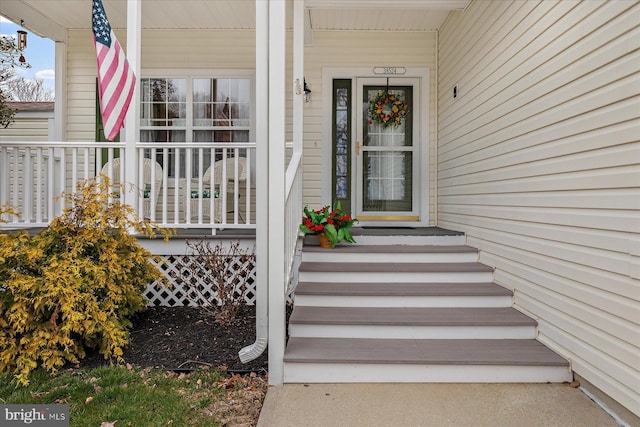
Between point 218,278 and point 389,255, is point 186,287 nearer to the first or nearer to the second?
point 218,278

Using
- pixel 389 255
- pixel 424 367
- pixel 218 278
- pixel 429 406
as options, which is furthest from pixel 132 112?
pixel 429 406

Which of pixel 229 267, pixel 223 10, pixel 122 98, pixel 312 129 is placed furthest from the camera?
pixel 312 129

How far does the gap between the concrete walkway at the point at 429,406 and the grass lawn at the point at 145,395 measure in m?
0.21

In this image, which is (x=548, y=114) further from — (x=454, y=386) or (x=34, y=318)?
(x=34, y=318)

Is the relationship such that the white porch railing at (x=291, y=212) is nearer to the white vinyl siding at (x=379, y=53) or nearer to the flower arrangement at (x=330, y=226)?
the flower arrangement at (x=330, y=226)

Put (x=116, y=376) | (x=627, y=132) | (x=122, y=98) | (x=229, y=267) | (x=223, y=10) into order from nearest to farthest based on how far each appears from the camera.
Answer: (x=627, y=132) → (x=116, y=376) → (x=122, y=98) → (x=229, y=267) → (x=223, y=10)

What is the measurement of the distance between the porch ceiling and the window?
2.42ft

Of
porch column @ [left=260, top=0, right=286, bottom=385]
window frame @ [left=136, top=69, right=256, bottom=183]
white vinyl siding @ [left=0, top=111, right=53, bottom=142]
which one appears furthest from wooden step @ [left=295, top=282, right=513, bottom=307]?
white vinyl siding @ [left=0, top=111, right=53, bottom=142]

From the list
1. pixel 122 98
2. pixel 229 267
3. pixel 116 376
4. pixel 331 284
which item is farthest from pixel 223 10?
pixel 116 376

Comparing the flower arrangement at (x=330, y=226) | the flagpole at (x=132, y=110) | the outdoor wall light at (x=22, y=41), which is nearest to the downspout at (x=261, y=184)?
the flower arrangement at (x=330, y=226)

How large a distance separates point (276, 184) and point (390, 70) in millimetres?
3618

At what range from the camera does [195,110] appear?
5.59 metres

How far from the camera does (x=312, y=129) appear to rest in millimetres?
5453

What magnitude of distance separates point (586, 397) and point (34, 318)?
3494mm
